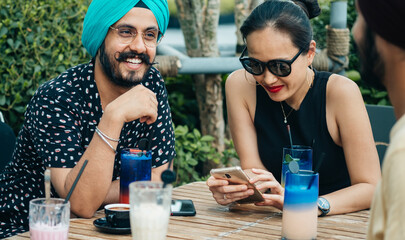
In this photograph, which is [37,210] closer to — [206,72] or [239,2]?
[206,72]

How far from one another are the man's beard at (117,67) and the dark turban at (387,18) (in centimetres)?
147

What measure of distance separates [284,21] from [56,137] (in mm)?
1235

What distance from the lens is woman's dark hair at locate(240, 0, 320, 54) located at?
9.41ft

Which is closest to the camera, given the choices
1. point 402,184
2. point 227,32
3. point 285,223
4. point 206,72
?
point 402,184

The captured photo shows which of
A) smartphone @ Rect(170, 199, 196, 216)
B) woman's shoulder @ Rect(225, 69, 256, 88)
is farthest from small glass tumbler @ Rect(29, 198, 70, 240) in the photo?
woman's shoulder @ Rect(225, 69, 256, 88)

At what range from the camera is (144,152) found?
2.33 metres

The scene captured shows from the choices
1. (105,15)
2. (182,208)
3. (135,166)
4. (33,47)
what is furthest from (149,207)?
(33,47)

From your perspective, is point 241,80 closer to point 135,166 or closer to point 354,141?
point 354,141

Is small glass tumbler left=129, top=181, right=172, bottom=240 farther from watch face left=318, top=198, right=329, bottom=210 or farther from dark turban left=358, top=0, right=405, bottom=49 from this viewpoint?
watch face left=318, top=198, right=329, bottom=210

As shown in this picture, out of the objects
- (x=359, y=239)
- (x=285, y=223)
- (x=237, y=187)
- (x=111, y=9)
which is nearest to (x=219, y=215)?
(x=237, y=187)

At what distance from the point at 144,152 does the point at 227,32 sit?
13.5 metres

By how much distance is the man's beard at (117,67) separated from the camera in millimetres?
2754

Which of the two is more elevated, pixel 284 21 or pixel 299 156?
pixel 284 21

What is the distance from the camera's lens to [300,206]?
213 cm
